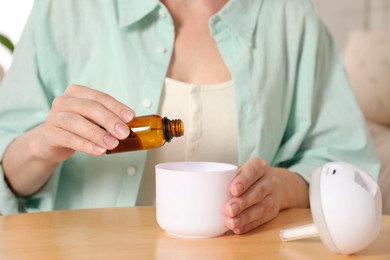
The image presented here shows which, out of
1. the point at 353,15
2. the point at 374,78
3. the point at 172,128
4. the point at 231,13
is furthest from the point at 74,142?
the point at 353,15

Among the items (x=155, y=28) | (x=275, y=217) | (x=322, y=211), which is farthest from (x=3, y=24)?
(x=322, y=211)

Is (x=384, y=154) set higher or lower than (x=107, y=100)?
lower

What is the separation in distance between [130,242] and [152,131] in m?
0.13

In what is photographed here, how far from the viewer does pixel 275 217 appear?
2.84ft

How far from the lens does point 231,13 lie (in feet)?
3.67

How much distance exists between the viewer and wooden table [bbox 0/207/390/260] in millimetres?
658

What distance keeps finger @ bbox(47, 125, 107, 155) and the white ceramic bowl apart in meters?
0.08

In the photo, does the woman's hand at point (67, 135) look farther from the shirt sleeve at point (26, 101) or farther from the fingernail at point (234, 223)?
the fingernail at point (234, 223)

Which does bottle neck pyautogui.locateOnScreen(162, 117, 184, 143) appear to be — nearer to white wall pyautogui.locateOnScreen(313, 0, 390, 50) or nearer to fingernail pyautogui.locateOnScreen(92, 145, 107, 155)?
fingernail pyautogui.locateOnScreen(92, 145, 107, 155)

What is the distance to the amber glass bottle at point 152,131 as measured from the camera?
2.38ft

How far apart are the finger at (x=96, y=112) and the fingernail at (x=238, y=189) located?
14 cm

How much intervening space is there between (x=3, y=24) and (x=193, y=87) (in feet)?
7.19

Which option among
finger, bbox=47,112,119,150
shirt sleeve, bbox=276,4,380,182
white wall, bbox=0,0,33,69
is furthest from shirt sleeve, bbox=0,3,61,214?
white wall, bbox=0,0,33,69

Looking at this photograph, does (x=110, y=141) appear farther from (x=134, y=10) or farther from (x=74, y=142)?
(x=134, y=10)
